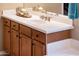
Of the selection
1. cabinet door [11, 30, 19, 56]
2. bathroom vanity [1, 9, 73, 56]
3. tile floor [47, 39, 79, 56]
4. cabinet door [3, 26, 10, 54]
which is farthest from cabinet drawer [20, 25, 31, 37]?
cabinet door [3, 26, 10, 54]

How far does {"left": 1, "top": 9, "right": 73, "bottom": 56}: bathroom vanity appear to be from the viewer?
90.5 inches

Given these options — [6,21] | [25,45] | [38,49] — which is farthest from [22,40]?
[6,21]

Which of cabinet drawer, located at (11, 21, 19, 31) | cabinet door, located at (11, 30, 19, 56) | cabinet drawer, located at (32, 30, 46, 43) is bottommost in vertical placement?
cabinet door, located at (11, 30, 19, 56)

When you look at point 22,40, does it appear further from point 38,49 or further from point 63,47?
point 63,47

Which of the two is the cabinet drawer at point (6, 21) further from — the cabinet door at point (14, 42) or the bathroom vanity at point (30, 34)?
the cabinet door at point (14, 42)

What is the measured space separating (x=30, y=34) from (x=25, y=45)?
0.28 metres

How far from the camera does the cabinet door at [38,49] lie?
231 cm

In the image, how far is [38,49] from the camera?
95.9 inches

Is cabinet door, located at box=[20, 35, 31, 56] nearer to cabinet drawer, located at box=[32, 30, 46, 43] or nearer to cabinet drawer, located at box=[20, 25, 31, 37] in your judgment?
cabinet drawer, located at box=[20, 25, 31, 37]

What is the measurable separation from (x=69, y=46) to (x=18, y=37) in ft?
3.11

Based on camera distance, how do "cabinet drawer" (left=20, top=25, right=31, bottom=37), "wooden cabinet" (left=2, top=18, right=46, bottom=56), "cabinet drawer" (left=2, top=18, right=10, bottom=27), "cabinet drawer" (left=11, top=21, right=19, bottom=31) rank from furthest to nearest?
"cabinet drawer" (left=2, top=18, right=10, bottom=27) → "cabinet drawer" (left=11, top=21, right=19, bottom=31) → "cabinet drawer" (left=20, top=25, right=31, bottom=37) → "wooden cabinet" (left=2, top=18, right=46, bottom=56)

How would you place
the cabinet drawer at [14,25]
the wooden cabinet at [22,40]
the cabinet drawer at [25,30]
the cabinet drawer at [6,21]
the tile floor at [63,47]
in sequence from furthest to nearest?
the cabinet drawer at [6,21]
the cabinet drawer at [14,25]
the cabinet drawer at [25,30]
the wooden cabinet at [22,40]
the tile floor at [63,47]

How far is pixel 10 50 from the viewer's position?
10.8 ft

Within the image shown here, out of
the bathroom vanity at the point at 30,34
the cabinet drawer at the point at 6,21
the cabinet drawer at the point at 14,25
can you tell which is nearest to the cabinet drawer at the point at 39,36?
the bathroom vanity at the point at 30,34
